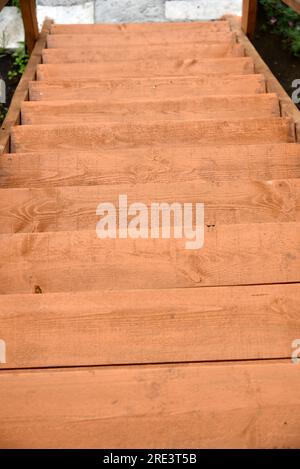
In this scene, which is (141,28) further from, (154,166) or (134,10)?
(154,166)

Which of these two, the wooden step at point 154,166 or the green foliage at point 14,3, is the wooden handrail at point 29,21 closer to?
the green foliage at point 14,3

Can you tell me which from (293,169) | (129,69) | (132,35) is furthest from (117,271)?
(132,35)

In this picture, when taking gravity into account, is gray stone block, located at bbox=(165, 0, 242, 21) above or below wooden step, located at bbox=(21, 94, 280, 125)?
above

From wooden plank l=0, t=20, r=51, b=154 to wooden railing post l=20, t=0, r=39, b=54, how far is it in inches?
2.1

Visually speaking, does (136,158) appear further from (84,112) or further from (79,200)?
(84,112)

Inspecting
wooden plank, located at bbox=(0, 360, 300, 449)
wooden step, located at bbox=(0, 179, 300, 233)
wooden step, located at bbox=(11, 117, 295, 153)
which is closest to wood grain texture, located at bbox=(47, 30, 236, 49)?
wooden step, located at bbox=(11, 117, 295, 153)

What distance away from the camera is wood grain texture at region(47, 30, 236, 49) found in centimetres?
367

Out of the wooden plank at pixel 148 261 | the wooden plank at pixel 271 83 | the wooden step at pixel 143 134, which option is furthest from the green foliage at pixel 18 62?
the wooden plank at pixel 148 261

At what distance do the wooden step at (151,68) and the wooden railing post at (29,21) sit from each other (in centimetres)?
61

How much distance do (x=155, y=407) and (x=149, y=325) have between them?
246 mm

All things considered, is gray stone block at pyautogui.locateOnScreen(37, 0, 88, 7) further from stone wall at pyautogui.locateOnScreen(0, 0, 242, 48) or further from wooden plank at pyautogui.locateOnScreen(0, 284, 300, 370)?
wooden plank at pyautogui.locateOnScreen(0, 284, 300, 370)

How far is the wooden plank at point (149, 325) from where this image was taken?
1.27 m

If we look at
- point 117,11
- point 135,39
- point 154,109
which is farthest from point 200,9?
point 154,109

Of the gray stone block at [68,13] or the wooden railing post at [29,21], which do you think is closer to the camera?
the wooden railing post at [29,21]
